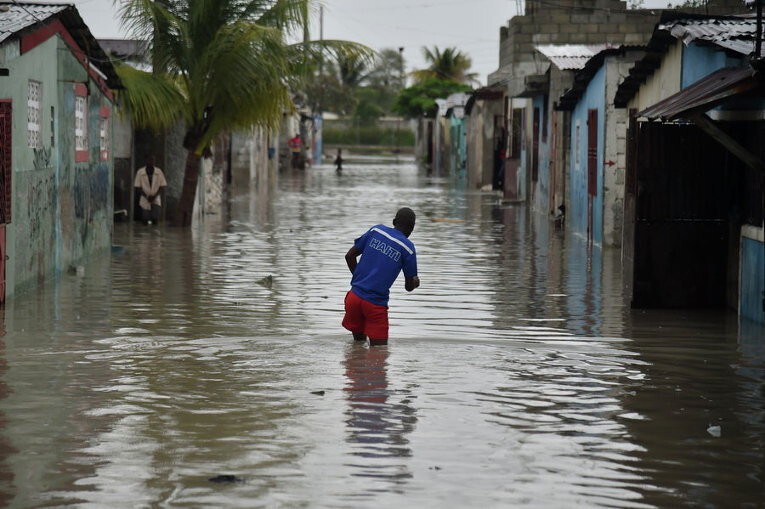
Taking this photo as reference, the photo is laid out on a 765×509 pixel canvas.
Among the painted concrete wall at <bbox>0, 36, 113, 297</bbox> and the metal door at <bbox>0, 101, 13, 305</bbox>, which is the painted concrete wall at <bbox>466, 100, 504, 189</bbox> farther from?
the metal door at <bbox>0, 101, 13, 305</bbox>

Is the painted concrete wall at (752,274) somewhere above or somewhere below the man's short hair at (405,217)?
below

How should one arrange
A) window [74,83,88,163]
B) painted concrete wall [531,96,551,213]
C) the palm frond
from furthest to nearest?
painted concrete wall [531,96,551,213] → the palm frond → window [74,83,88,163]

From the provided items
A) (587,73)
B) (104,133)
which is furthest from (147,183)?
(587,73)

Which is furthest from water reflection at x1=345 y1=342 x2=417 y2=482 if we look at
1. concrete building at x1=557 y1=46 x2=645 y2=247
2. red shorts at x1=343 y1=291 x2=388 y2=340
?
concrete building at x1=557 y1=46 x2=645 y2=247

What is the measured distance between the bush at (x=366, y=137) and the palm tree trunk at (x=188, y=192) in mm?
76912

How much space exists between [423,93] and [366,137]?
22.5m

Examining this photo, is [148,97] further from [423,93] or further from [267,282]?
[423,93]

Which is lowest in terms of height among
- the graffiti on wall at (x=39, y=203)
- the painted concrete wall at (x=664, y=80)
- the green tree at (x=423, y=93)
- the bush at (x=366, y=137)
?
the graffiti on wall at (x=39, y=203)

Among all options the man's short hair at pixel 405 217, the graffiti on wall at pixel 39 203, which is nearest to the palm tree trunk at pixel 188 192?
the graffiti on wall at pixel 39 203

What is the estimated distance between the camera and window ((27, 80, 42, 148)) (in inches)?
627

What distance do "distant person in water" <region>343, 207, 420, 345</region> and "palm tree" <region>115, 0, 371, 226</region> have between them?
14052mm

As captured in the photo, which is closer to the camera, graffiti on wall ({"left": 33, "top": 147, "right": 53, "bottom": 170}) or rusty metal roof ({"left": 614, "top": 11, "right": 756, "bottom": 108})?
rusty metal roof ({"left": 614, "top": 11, "right": 756, "bottom": 108})

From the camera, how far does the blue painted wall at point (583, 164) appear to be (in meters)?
23.7

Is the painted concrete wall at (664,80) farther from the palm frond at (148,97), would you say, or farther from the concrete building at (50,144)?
the palm frond at (148,97)
